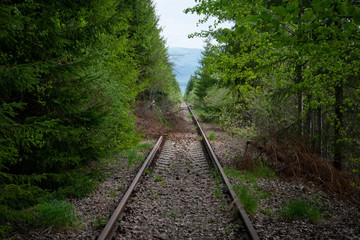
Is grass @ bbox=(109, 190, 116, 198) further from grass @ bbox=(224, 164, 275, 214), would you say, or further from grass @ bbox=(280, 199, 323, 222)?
grass @ bbox=(280, 199, 323, 222)

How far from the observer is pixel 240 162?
324 inches

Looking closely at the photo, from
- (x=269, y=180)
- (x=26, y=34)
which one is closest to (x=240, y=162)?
(x=269, y=180)

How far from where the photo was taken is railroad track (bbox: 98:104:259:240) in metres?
4.11

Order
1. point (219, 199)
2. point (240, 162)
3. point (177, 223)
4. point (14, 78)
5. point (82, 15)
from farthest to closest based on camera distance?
point (240, 162)
point (82, 15)
point (219, 199)
point (177, 223)
point (14, 78)

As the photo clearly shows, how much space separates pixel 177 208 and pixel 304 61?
4065 mm

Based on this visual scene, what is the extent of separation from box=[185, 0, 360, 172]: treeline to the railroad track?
296cm

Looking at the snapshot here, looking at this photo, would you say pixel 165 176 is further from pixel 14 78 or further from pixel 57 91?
pixel 14 78

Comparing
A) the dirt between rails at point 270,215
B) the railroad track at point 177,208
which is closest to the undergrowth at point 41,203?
the dirt between rails at point 270,215

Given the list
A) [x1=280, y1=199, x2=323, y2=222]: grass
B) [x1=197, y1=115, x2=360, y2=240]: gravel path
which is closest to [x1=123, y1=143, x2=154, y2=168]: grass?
[x1=197, y1=115, x2=360, y2=240]: gravel path

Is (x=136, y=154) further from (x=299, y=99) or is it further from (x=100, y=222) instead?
(x=299, y=99)

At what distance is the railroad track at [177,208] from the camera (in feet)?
13.5

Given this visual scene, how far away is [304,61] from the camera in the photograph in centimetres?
504

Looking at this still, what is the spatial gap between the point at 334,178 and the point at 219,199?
3.40 m

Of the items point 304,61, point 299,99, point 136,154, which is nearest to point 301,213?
point 304,61
